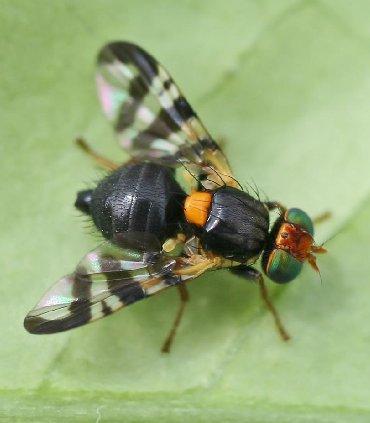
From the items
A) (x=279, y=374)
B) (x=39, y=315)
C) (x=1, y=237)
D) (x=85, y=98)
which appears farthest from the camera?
(x=85, y=98)

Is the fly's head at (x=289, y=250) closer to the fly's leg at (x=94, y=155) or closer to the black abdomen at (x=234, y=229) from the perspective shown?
the black abdomen at (x=234, y=229)

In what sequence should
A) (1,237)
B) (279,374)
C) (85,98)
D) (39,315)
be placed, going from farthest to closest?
(85,98) → (1,237) → (279,374) → (39,315)

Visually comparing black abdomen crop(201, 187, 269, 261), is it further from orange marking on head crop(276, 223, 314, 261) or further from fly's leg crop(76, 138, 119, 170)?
fly's leg crop(76, 138, 119, 170)

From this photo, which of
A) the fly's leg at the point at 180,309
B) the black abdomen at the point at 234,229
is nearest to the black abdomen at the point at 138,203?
the black abdomen at the point at 234,229

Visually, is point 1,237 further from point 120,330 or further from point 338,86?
point 338,86

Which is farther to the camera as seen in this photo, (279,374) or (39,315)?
(279,374)

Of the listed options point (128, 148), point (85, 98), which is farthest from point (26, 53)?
point (128, 148)

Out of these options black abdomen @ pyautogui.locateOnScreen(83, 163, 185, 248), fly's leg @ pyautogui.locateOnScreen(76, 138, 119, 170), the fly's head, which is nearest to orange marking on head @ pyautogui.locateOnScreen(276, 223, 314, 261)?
the fly's head
